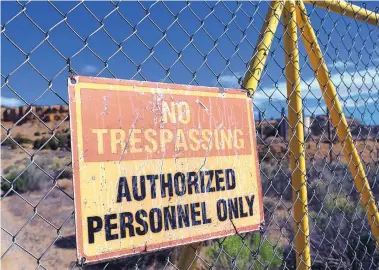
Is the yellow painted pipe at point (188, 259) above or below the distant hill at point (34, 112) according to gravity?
below

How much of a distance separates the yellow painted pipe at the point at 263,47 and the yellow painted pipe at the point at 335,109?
229mm

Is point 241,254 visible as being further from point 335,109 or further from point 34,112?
point 34,112

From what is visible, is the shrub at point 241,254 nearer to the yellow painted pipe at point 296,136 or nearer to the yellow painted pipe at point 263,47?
the yellow painted pipe at point 296,136

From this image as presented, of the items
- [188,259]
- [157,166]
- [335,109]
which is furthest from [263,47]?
[188,259]

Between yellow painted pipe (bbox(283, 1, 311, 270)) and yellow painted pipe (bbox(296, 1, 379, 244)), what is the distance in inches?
5.8

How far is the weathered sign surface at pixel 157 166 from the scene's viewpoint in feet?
4.95

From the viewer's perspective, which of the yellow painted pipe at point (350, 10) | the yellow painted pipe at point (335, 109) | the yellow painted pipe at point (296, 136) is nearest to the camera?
the yellow painted pipe at point (296, 136)

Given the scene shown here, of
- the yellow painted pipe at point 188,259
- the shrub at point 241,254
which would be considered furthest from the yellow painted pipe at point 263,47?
the shrub at point 241,254

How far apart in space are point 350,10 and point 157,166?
73.9 inches

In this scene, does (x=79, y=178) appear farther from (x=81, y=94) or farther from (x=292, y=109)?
(x=292, y=109)

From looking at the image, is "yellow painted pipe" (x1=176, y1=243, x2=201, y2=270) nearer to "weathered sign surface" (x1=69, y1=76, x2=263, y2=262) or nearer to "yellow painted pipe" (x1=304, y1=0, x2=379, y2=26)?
"weathered sign surface" (x1=69, y1=76, x2=263, y2=262)

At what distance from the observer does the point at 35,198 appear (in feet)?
48.0

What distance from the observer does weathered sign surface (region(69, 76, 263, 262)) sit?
4.95 feet

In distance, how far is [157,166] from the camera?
5.44 feet
